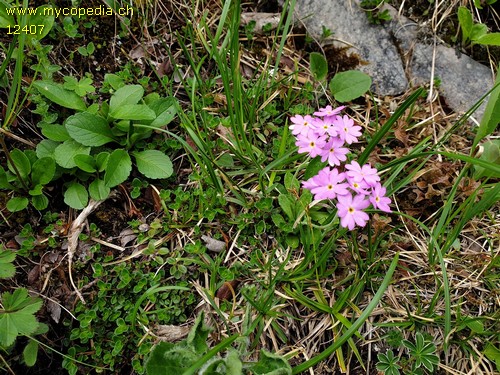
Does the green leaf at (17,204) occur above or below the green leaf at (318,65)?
below

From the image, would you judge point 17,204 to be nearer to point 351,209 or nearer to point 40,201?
point 40,201

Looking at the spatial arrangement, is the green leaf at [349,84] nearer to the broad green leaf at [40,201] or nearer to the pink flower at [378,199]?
the pink flower at [378,199]

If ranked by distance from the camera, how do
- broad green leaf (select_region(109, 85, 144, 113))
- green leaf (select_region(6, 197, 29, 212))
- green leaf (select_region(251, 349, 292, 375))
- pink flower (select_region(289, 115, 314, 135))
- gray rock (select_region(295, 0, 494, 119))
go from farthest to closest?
1. gray rock (select_region(295, 0, 494, 119))
2. broad green leaf (select_region(109, 85, 144, 113))
3. green leaf (select_region(6, 197, 29, 212))
4. pink flower (select_region(289, 115, 314, 135))
5. green leaf (select_region(251, 349, 292, 375))

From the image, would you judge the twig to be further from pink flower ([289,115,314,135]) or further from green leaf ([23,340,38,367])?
pink flower ([289,115,314,135])

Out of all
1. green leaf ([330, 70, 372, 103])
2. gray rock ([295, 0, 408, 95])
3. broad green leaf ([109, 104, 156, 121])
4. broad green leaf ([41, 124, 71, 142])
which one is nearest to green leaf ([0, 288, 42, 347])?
broad green leaf ([41, 124, 71, 142])

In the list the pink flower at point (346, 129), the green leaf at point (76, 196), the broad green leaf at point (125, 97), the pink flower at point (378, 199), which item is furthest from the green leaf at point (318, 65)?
Result: the green leaf at point (76, 196)

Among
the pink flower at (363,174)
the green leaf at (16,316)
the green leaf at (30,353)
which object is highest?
the pink flower at (363,174)

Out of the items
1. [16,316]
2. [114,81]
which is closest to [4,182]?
[16,316]
